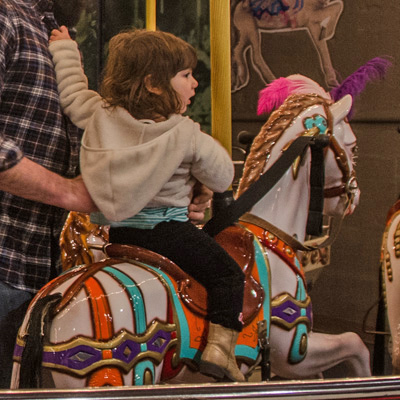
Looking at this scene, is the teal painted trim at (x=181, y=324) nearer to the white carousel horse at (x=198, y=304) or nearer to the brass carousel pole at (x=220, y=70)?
the white carousel horse at (x=198, y=304)

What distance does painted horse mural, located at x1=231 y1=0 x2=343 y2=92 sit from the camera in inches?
115

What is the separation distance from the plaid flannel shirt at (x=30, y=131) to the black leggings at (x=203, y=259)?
0.55ft

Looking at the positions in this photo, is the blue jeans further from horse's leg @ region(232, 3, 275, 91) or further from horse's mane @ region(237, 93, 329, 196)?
horse's leg @ region(232, 3, 275, 91)

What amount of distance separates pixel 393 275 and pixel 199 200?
28.2 inches

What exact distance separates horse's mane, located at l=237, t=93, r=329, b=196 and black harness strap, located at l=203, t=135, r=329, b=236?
0.19 ft

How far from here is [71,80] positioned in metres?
1.25

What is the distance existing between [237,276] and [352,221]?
1982mm

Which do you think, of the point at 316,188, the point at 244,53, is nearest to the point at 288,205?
the point at 316,188

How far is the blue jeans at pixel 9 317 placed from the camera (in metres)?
1.23

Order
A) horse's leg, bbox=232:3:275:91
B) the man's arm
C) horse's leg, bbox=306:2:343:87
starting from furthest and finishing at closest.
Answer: horse's leg, bbox=232:3:275:91
horse's leg, bbox=306:2:343:87
the man's arm

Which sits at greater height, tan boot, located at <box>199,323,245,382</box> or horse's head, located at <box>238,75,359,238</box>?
horse's head, located at <box>238,75,359,238</box>

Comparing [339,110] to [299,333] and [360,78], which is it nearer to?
[360,78]

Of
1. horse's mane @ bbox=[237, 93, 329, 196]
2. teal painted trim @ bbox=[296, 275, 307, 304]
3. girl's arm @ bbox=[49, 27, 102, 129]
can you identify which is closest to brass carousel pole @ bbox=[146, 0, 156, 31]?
girl's arm @ bbox=[49, 27, 102, 129]

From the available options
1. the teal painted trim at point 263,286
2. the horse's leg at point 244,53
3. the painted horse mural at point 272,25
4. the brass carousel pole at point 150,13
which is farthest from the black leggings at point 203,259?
the horse's leg at point 244,53
